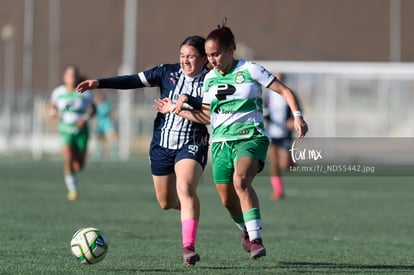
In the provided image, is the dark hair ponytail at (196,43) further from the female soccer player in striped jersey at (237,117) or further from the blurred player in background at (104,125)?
the blurred player in background at (104,125)

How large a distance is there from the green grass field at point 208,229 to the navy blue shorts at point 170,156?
0.85 metres

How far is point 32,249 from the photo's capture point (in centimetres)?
960

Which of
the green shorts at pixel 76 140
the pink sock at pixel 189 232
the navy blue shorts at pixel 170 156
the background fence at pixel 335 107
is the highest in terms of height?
the background fence at pixel 335 107

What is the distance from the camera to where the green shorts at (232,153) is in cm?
859

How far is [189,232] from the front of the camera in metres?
8.45

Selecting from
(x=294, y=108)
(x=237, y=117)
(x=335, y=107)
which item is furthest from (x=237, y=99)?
(x=335, y=107)

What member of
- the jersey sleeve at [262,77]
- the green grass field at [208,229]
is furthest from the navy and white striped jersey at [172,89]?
the green grass field at [208,229]

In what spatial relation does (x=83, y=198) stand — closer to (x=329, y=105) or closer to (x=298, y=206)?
(x=298, y=206)

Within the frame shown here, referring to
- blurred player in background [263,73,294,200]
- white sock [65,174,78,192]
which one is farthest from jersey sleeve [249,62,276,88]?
blurred player in background [263,73,294,200]

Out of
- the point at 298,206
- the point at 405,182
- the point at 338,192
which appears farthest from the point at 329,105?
the point at 298,206

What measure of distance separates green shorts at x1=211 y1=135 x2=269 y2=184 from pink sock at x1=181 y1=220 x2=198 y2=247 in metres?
0.52

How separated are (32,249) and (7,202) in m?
6.36

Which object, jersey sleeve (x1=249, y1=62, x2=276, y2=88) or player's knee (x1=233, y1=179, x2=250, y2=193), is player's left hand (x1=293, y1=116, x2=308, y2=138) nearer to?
jersey sleeve (x1=249, y1=62, x2=276, y2=88)

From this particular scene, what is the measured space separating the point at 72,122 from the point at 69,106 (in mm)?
331
